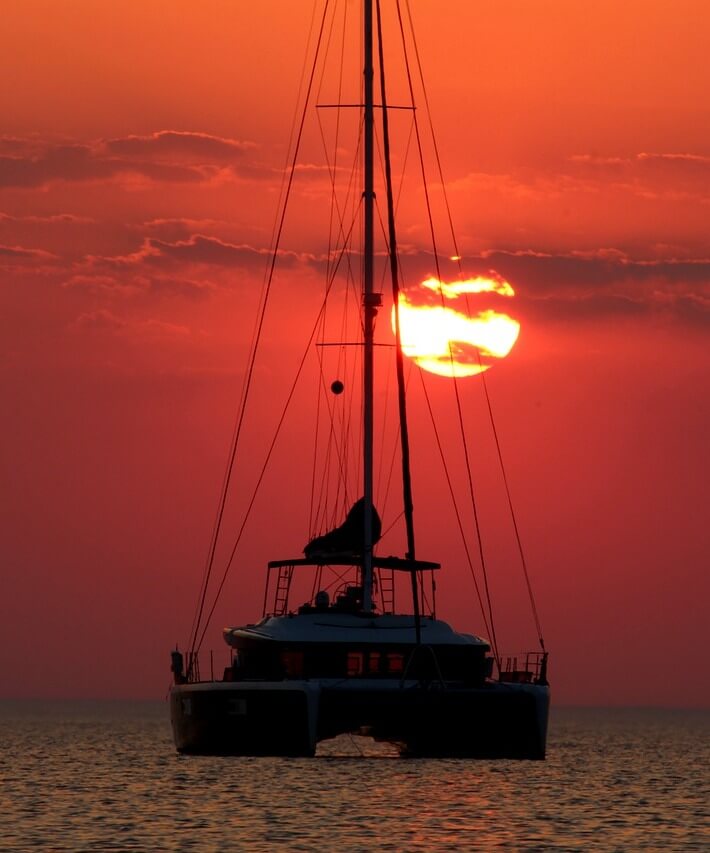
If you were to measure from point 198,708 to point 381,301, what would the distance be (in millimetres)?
15251

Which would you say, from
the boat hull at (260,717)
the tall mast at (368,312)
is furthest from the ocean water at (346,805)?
the tall mast at (368,312)

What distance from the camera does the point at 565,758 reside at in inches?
3455

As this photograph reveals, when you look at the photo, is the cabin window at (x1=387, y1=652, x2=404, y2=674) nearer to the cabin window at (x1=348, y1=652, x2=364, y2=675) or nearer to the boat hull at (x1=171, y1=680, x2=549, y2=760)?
the cabin window at (x1=348, y1=652, x2=364, y2=675)

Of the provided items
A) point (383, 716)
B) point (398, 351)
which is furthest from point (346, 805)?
point (398, 351)

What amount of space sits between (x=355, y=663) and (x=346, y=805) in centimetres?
819

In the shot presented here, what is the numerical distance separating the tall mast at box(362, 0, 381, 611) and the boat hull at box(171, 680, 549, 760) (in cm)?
675

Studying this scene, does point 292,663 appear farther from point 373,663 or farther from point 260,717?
point 260,717

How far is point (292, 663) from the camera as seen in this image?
192 feet

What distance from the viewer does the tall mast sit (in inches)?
2506

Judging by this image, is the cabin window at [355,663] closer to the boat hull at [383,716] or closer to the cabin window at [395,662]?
the cabin window at [395,662]

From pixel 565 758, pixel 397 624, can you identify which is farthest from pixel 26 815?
pixel 565 758

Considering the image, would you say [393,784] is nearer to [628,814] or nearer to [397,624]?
[397,624]

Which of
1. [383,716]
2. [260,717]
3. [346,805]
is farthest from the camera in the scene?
[260,717]

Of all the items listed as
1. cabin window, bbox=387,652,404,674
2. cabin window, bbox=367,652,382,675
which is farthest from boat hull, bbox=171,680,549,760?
cabin window, bbox=387,652,404,674
